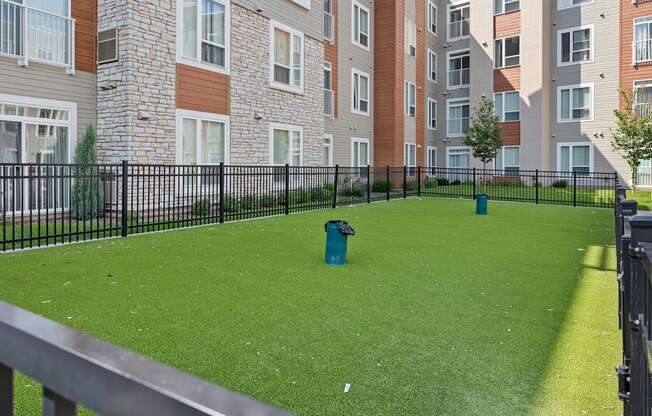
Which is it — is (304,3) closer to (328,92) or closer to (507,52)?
(328,92)

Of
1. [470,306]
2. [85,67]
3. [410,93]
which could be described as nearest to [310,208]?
[85,67]

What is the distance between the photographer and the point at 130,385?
2.53 feet

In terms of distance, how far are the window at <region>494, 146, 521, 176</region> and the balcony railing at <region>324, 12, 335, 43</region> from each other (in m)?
12.9

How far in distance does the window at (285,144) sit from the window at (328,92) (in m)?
4.14

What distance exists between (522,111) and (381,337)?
1082 inches

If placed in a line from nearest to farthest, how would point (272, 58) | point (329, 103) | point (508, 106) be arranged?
point (272, 58) < point (329, 103) < point (508, 106)

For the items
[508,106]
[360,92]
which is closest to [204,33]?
[360,92]

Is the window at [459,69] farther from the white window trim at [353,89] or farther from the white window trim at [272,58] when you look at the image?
the white window trim at [272,58]

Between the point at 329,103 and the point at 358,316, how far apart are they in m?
18.9

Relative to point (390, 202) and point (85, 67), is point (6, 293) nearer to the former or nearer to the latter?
point (85, 67)

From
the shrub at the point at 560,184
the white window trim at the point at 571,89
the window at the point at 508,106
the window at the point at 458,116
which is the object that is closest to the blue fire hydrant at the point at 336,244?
the shrub at the point at 560,184

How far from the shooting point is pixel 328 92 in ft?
74.0

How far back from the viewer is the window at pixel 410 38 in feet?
88.5

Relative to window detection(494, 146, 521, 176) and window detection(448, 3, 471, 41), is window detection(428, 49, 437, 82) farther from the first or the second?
window detection(494, 146, 521, 176)
